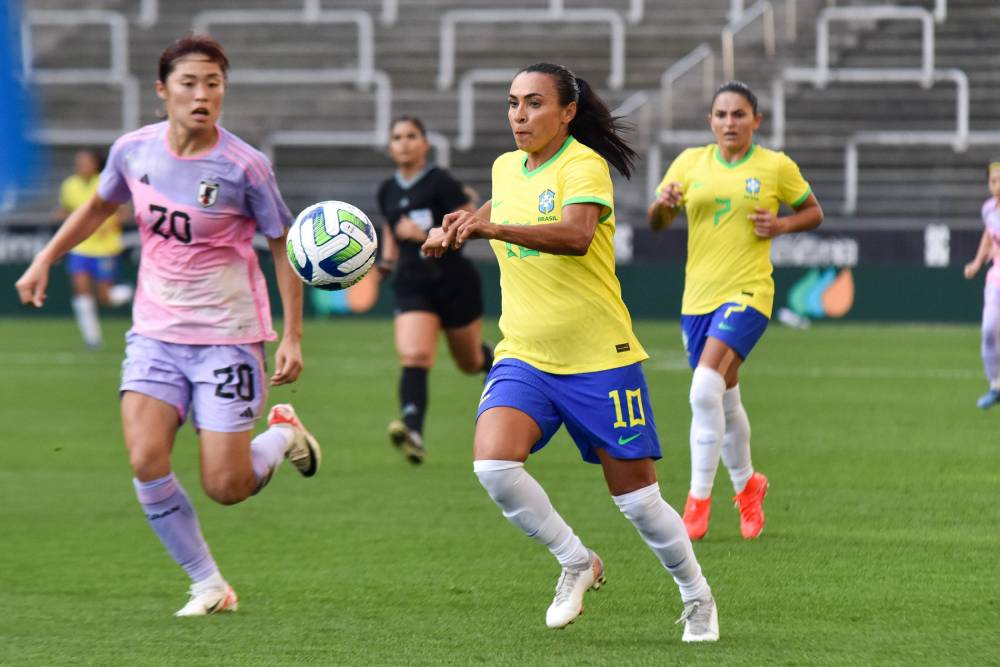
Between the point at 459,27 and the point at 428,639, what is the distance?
25.9 meters

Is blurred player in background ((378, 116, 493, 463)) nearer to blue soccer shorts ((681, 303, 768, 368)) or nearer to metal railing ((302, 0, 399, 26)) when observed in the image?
blue soccer shorts ((681, 303, 768, 368))

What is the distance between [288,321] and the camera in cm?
744

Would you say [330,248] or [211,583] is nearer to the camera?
[330,248]

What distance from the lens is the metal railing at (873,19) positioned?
29.2 metres

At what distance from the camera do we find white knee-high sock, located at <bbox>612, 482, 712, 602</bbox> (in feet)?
21.4

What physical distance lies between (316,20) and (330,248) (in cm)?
2566

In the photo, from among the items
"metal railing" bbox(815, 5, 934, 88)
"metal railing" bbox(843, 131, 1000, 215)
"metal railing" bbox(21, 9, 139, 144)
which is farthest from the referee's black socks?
"metal railing" bbox(21, 9, 139, 144)

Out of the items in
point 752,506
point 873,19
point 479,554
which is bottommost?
point 479,554

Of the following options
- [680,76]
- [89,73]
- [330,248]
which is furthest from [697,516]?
[89,73]

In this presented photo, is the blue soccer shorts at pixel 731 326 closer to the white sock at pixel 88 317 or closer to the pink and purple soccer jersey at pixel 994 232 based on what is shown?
the pink and purple soccer jersey at pixel 994 232

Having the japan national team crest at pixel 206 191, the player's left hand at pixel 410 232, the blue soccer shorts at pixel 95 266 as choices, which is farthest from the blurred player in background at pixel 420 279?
the blue soccer shorts at pixel 95 266

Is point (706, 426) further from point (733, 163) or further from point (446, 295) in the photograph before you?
point (446, 295)

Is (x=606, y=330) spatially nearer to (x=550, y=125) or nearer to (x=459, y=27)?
(x=550, y=125)

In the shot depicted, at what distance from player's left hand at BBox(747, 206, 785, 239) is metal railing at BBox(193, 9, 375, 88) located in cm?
2178
